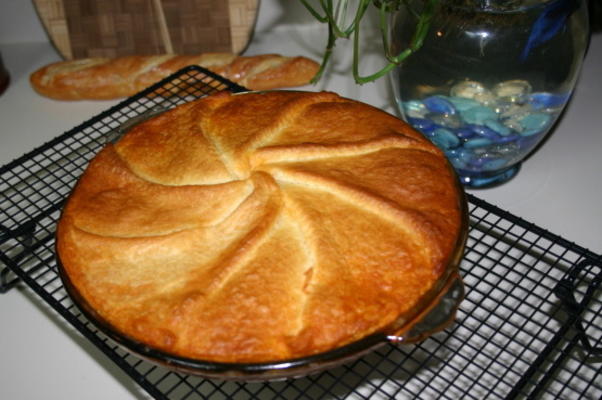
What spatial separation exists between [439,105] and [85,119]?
818mm

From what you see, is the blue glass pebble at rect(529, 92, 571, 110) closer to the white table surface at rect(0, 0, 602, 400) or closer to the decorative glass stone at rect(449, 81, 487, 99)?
the decorative glass stone at rect(449, 81, 487, 99)

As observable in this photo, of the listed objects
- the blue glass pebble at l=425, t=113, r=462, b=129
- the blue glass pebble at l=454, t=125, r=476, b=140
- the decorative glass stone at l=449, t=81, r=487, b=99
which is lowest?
the blue glass pebble at l=454, t=125, r=476, b=140

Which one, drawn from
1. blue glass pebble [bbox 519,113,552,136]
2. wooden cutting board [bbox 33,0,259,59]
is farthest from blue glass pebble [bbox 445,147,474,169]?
wooden cutting board [bbox 33,0,259,59]

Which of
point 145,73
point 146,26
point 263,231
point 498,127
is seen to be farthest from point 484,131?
point 146,26

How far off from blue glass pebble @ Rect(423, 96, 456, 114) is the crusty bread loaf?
0.57ft

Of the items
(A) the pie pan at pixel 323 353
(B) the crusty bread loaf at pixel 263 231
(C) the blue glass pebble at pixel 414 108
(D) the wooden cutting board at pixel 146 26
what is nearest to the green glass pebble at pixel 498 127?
(C) the blue glass pebble at pixel 414 108

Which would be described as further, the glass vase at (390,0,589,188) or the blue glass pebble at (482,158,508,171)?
the blue glass pebble at (482,158,508,171)

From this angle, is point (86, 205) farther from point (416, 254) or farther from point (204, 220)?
point (416, 254)

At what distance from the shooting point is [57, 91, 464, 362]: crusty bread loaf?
2.55 feet

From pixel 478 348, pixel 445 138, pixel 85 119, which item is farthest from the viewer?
pixel 85 119

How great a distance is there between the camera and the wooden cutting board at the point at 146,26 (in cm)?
165

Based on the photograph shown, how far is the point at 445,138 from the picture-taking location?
1236 mm

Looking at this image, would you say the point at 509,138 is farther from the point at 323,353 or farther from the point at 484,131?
the point at 323,353

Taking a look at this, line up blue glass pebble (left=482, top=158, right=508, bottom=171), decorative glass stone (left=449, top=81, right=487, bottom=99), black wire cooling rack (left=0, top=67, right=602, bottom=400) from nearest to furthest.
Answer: black wire cooling rack (left=0, top=67, right=602, bottom=400)
decorative glass stone (left=449, top=81, right=487, bottom=99)
blue glass pebble (left=482, top=158, right=508, bottom=171)
